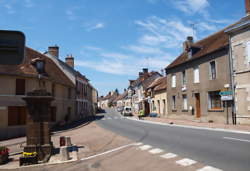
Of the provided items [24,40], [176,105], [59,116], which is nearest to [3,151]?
[24,40]

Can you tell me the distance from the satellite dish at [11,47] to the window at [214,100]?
18.8 metres

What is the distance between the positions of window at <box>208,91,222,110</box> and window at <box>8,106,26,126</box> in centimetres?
1658

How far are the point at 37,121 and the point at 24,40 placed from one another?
729 cm

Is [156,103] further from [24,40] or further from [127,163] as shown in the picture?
[24,40]

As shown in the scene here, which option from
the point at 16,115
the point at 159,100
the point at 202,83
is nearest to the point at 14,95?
the point at 16,115

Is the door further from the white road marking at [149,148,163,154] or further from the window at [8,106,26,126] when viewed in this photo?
the window at [8,106,26,126]

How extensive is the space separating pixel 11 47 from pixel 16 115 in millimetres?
17000

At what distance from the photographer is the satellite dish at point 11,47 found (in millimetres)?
2305

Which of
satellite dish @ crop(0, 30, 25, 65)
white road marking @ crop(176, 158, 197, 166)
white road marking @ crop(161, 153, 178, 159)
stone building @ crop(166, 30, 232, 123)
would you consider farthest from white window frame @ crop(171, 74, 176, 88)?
satellite dish @ crop(0, 30, 25, 65)

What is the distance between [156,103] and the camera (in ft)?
108

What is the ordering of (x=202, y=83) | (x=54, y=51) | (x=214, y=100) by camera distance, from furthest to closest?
(x=54, y=51)
(x=202, y=83)
(x=214, y=100)

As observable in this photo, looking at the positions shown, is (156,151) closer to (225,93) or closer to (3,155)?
(3,155)

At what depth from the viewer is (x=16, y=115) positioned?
56.5 feet

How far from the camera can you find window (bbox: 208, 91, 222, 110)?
61.4 feet
